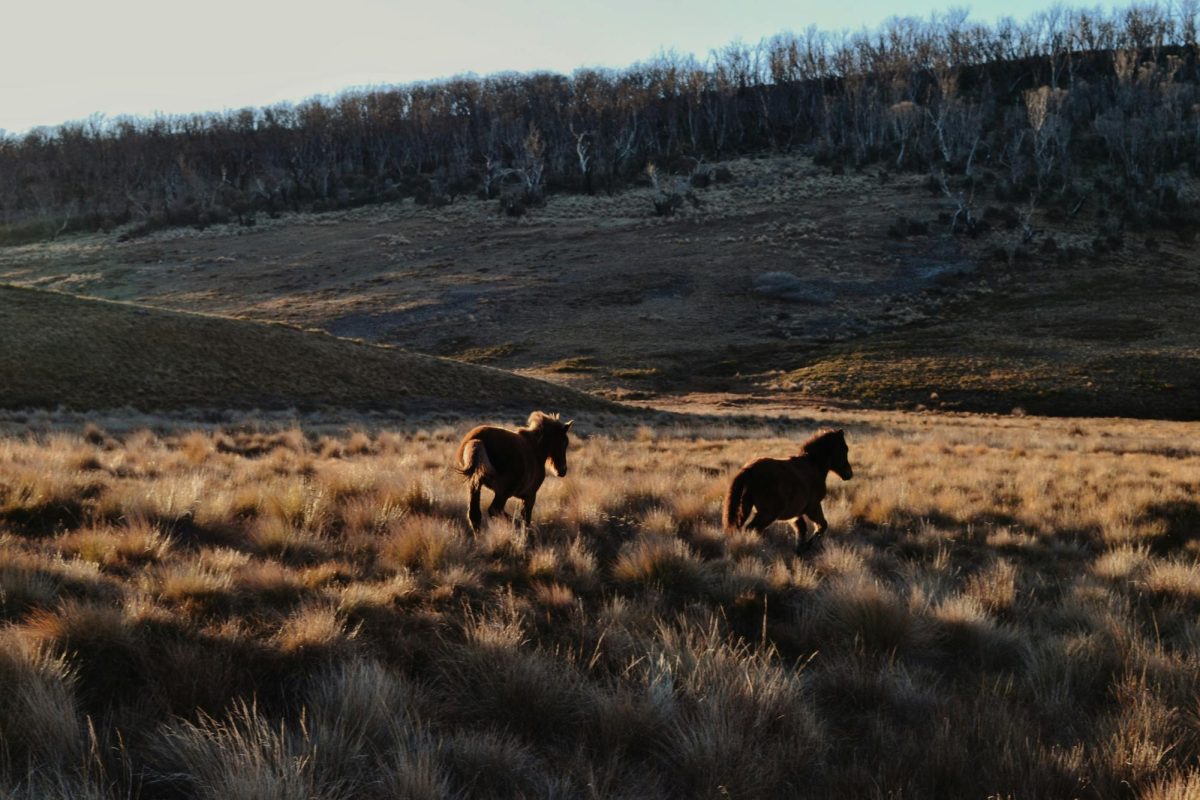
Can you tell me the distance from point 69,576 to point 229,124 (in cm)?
16837

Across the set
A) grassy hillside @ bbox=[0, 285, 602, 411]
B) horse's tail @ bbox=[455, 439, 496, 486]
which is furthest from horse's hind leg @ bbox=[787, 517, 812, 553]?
Answer: grassy hillside @ bbox=[0, 285, 602, 411]

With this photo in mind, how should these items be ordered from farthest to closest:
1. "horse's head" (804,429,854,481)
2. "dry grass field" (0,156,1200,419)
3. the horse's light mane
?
"dry grass field" (0,156,1200,419), the horse's light mane, "horse's head" (804,429,854,481)

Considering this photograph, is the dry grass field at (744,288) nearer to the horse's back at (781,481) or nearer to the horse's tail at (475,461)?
the horse's back at (781,481)

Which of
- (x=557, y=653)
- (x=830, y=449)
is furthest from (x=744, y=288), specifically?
(x=557, y=653)

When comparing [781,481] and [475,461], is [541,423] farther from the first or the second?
[781,481]

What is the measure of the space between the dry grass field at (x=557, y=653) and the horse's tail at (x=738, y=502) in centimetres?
19

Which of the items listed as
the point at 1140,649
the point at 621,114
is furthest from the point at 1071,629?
the point at 621,114

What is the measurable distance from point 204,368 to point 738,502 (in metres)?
26.4

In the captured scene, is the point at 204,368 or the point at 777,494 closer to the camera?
the point at 777,494

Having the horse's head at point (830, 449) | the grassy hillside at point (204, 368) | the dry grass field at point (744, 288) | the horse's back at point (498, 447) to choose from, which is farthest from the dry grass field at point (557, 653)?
the dry grass field at point (744, 288)

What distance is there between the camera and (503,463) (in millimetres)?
6766

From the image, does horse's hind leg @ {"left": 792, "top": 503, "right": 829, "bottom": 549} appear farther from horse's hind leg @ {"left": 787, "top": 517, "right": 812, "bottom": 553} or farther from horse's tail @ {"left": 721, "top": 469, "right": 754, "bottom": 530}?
horse's tail @ {"left": 721, "top": 469, "right": 754, "bottom": 530}

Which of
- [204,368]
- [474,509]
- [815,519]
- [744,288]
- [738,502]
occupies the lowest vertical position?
[744,288]

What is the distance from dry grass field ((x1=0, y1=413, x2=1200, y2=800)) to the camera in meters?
2.87
